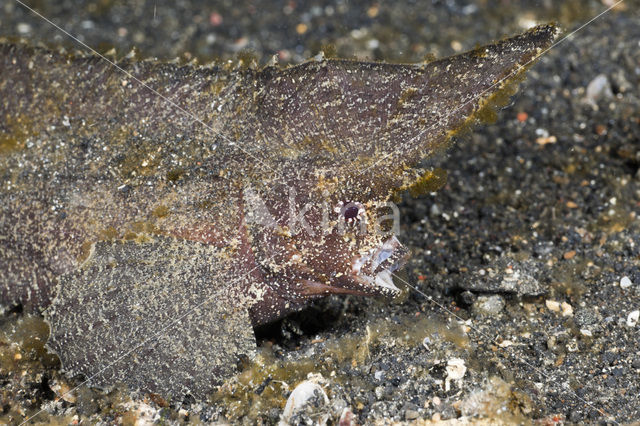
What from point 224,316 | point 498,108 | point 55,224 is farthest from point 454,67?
point 55,224

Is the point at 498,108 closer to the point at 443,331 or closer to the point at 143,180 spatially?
the point at 443,331

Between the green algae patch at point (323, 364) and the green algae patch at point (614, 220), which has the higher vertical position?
the green algae patch at point (323, 364)

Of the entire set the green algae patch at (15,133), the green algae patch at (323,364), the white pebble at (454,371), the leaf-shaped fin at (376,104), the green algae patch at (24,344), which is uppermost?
the green algae patch at (15,133)

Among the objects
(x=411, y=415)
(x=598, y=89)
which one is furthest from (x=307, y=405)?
(x=598, y=89)

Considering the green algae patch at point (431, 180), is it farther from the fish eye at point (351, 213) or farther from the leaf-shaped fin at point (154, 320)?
the leaf-shaped fin at point (154, 320)

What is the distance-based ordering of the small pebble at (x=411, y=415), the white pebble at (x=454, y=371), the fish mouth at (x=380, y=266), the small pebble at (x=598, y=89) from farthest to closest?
the small pebble at (x=598, y=89) < the fish mouth at (x=380, y=266) < the white pebble at (x=454, y=371) < the small pebble at (x=411, y=415)

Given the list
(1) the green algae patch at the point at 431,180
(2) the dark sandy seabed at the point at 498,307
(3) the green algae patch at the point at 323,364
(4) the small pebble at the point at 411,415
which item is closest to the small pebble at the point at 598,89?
(2) the dark sandy seabed at the point at 498,307
